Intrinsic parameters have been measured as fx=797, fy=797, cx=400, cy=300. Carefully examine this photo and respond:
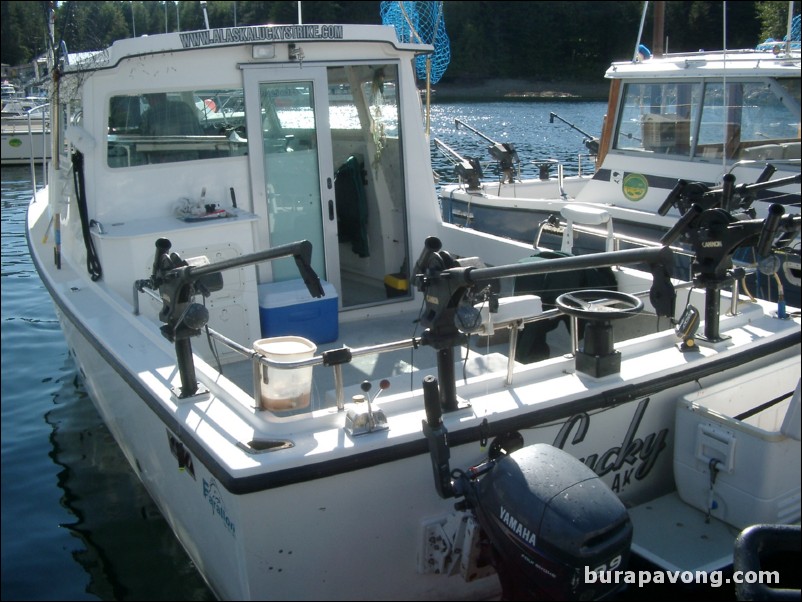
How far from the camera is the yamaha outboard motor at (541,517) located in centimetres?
275

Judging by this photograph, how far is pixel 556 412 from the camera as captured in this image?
11.1 feet

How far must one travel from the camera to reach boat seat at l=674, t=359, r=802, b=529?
3.39 meters

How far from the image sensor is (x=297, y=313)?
16.6ft

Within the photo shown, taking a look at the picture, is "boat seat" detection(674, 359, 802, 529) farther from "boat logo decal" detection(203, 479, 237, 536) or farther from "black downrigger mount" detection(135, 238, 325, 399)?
"boat logo decal" detection(203, 479, 237, 536)

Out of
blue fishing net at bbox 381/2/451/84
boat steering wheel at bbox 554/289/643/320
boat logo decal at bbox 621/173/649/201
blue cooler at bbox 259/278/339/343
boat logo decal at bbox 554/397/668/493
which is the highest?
blue fishing net at bbox 381/2/451/84

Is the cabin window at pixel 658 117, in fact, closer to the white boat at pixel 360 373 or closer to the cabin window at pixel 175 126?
the white boat at pixel 360 373

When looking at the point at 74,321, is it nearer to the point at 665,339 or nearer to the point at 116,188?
the point at 116,188

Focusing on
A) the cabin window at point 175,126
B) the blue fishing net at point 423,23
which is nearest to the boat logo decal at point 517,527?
the cabin window at point 175,126

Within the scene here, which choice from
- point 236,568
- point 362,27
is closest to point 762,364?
point 236,568

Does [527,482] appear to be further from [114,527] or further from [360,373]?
[114,527]

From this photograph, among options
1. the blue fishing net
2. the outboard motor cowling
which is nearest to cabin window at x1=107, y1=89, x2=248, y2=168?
the blue fishing net

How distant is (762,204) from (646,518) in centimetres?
405

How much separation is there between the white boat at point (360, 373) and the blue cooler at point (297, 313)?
1cm

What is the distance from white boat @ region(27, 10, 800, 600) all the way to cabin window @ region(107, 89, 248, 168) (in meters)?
0.02
